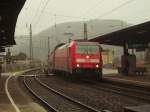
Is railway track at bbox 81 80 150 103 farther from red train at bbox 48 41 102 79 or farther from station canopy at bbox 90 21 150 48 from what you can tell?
red train at bbox 48 41 102 79

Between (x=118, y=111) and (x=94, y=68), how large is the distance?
1768cm

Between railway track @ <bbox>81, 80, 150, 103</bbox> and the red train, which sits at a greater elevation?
the red train

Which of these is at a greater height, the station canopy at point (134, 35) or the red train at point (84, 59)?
the station canopy at point (134, 35)

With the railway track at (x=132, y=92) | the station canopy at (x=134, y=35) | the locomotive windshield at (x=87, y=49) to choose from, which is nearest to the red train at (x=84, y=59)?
the locomotive windshield at (x=87, y=49)

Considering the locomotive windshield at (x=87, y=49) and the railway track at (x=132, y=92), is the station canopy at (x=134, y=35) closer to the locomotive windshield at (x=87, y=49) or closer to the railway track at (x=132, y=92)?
the locomotive windshield at (x=87, y=49)

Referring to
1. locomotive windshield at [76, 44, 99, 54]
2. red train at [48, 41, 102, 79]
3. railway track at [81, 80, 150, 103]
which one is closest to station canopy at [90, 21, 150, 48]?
locomotive windshield at [76, 44, 99, 54]

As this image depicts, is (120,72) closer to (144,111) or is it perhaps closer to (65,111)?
(65,111)

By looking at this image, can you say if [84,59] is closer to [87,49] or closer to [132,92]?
[87,49]

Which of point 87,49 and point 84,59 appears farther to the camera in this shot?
point 87,49

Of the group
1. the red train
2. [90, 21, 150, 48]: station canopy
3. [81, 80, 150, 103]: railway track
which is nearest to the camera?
[81, 80, 150, 103]: railway track

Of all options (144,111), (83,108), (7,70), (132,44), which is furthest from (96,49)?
(7,70)

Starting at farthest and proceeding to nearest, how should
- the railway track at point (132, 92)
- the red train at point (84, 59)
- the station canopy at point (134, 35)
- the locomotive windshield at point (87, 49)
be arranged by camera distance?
the locomotive windshield at point (87, 49), the red train at point (84, 59), the station canopy at point (134, 35), the railway track at point (132, 92)

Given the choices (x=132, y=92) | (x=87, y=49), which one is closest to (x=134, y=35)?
(x=87, y=49)

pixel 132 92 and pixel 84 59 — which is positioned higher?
pixel 84 59
